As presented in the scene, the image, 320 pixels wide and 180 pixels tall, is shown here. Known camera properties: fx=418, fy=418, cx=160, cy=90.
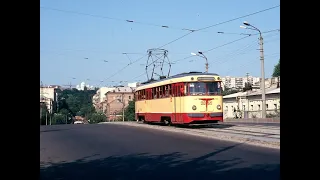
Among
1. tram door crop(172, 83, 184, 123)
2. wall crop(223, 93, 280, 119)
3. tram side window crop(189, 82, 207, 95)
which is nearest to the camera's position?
tram side window crop(189, 82, 207, 95)

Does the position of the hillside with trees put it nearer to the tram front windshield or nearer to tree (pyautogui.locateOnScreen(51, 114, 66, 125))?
tree (pyautogui.locateOnScreen(51, 114, 66, 125))

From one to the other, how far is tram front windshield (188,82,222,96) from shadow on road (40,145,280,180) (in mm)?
11649

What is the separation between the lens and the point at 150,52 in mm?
35156

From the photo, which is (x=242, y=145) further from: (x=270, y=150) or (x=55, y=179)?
(x=55, y=179)

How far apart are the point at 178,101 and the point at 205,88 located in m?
1.71

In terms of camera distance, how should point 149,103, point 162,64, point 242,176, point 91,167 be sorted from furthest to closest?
1. point 162,64
2. point 149,103
3. point 91,167
4. point 242,176

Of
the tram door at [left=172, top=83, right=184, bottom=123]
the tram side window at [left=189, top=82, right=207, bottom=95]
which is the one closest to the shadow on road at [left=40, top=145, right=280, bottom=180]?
the tram side window at [left=189, top=82, right=207, bottom=95]

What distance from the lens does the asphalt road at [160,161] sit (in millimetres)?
8930

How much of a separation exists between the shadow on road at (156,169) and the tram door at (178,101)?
11.8m

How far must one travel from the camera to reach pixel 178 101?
24016 mm

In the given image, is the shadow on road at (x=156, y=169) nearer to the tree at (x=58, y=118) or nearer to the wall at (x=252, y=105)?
the wall at (x=252, y=105)

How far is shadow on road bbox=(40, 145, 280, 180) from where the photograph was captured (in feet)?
28.7
